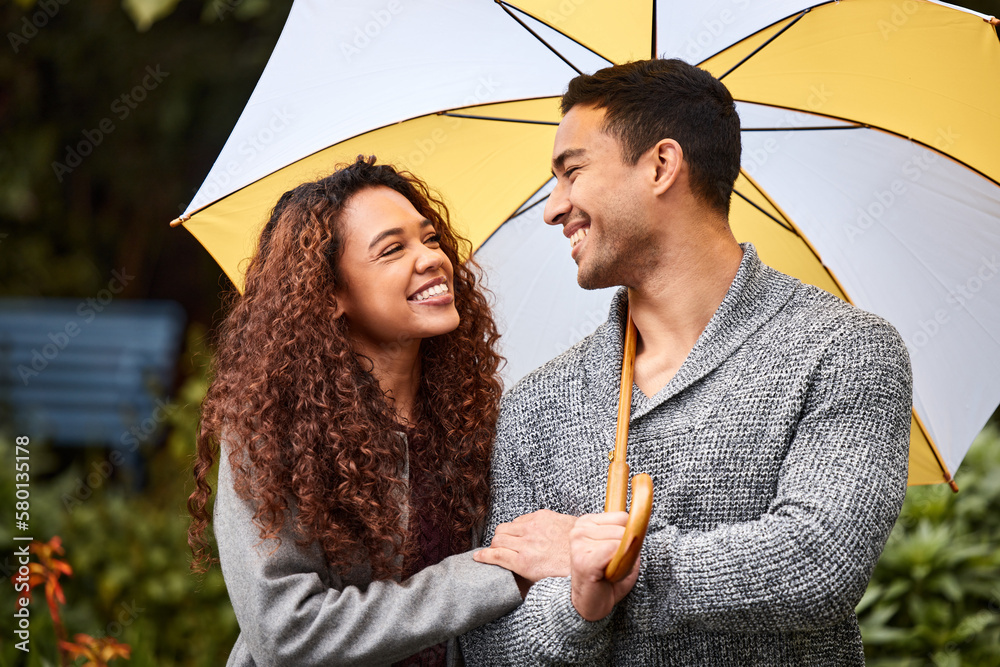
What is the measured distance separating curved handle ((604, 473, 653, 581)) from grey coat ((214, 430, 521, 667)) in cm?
40

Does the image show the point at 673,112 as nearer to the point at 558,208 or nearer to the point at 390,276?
the point at 558,208

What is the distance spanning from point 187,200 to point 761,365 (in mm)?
4909

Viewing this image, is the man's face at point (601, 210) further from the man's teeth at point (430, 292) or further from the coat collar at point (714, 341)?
the man's teeth at point (430, 292)

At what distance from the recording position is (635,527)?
164cm

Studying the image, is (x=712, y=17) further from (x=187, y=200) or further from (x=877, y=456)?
(x=187, y=200)

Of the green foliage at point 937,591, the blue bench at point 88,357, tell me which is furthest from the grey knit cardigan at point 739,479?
the blue bench at point 88,357

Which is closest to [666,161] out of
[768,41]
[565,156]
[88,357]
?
[565,156]

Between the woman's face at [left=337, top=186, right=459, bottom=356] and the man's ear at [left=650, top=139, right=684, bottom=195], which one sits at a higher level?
the man's ear at [left=650, top=139, right=684, bottom=195]

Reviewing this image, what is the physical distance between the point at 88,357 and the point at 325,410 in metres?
4.86

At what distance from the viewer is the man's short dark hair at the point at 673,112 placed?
2160mm

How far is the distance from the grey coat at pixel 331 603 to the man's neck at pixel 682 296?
20.5 inches

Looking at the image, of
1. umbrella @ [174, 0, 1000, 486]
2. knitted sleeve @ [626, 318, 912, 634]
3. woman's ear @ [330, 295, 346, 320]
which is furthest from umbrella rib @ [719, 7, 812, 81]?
woman's ear @ [330, 295, 346, 320]

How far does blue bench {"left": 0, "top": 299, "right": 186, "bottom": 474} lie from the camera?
623cm

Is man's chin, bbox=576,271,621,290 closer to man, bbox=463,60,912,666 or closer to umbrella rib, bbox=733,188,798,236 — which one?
man, bbox=463,60,912,666
